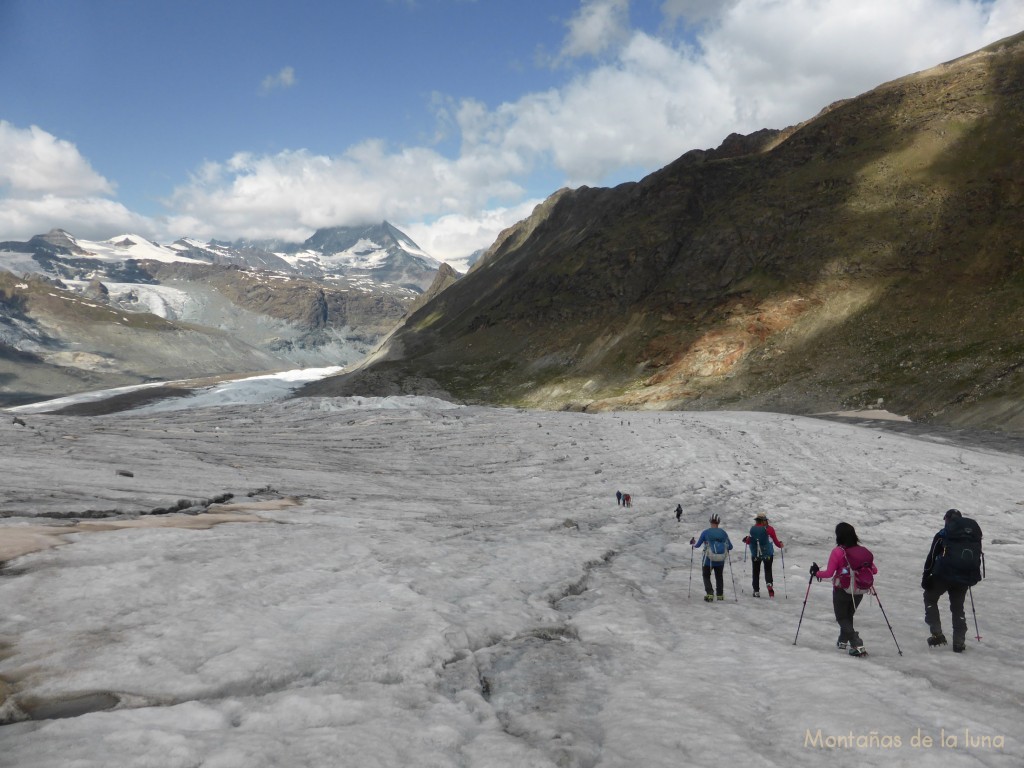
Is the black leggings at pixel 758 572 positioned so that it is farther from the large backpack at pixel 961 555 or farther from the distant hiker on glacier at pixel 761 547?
the large backpack at pixel 961 555

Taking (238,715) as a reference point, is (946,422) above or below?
above

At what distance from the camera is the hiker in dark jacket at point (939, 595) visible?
995cm

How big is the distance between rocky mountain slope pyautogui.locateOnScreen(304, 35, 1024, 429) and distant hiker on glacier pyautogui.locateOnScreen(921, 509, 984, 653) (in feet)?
151

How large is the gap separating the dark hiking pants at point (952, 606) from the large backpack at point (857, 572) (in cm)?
119

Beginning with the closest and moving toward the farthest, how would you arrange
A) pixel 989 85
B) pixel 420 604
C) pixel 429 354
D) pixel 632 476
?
pixel 420 604
pixel 632 476
pixel 989 85
pixel 429 354

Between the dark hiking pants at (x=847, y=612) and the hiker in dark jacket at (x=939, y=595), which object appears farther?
the dark hiking pants at (x=847, y=612)

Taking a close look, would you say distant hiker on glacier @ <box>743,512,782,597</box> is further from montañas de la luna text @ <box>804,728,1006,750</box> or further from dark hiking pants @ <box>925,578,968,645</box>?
montañas de la luna text @ <box>804,728,1006,750</box>

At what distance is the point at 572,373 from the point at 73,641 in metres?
91.4

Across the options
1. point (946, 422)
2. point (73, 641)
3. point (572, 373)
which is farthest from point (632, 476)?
point (572, 373)

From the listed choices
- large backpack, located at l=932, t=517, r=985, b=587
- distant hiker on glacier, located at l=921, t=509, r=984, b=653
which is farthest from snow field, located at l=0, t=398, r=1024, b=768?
large backpack, located at l=932, t=517, r=985, b=587

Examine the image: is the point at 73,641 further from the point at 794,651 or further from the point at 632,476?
the point at 632,476

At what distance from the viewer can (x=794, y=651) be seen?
34.4ft

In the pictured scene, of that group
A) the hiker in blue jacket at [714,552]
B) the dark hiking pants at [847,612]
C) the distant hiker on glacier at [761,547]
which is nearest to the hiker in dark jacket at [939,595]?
the dark hiking pants at [847,612]

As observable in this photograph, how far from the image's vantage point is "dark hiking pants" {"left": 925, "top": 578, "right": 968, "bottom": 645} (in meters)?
9.92
